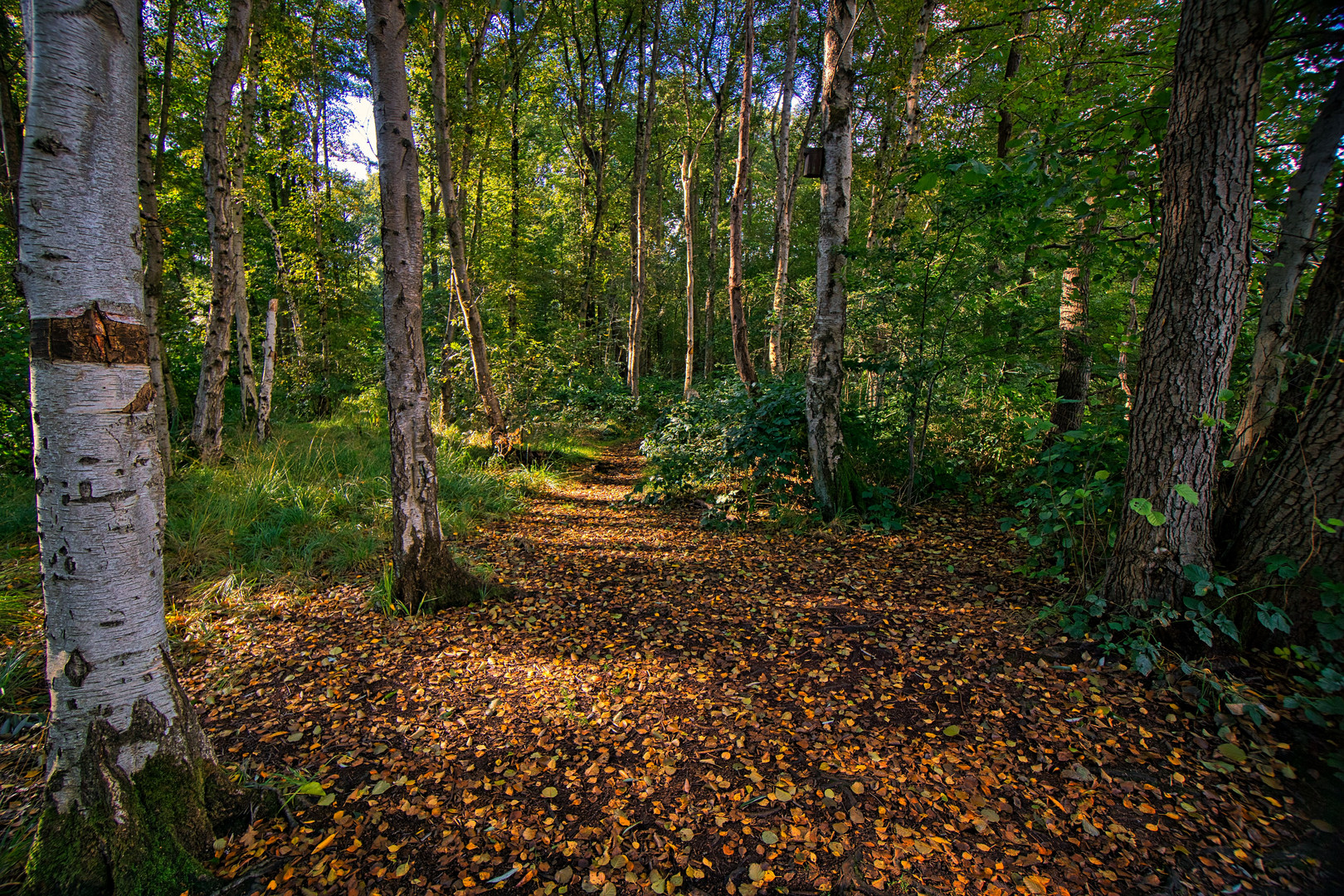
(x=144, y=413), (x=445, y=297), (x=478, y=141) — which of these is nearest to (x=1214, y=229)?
(x=144, y=413)

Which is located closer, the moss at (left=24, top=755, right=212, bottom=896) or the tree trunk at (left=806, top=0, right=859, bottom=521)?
the moss at (left=24, top=755, right=212, bottom=896)

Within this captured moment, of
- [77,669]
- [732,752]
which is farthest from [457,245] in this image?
[732,752]

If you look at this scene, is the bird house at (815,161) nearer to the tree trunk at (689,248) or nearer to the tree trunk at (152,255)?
the tree trunk at (152,255)

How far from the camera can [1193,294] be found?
9.05 feet

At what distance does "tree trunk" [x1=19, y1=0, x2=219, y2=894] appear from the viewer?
1.55m

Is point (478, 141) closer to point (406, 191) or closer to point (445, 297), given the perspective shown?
point (445, 297)

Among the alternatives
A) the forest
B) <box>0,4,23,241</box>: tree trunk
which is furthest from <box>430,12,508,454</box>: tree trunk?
<box>0,4,23,241</box>: tree trunk

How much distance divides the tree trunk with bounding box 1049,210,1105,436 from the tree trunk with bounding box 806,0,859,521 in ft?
7.02

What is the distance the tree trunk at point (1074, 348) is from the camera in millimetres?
5273

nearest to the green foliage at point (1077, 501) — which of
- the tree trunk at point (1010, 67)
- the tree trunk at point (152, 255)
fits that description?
the tree trunk at point (1010, 67)

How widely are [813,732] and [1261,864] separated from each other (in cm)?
154

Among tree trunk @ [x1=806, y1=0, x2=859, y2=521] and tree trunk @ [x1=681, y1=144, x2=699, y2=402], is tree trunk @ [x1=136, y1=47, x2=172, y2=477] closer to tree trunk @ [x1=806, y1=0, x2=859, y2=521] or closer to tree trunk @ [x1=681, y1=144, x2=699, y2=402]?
tree trunk @ [x1=806, y1=0, x2=859, y2=521]

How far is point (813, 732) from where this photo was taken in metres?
2.55

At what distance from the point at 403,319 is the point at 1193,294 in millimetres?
4466
